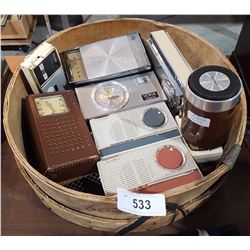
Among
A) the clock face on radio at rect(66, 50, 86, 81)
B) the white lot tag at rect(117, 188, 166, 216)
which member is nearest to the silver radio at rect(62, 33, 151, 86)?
the clock face on radio at rect(66, 50, 86, 81)

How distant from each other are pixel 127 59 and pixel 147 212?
0.45m

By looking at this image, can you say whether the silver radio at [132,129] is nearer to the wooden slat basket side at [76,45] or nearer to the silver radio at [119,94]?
the silver radio at [119,94]

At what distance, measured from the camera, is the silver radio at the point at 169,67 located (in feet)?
2.78

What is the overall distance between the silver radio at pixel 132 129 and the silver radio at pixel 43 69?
0.18 m

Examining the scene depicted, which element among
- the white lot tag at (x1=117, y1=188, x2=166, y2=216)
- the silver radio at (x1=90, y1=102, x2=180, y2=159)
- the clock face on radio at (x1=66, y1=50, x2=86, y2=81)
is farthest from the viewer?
the clock face on radio at (x1=66, y1=50, x2=86, y2=81)

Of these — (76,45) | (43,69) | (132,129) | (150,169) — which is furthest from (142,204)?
(76,45)

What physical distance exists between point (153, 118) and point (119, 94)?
0.41 ft

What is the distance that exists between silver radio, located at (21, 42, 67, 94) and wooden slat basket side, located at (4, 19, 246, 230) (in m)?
0.04

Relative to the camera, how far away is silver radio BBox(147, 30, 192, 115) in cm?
85

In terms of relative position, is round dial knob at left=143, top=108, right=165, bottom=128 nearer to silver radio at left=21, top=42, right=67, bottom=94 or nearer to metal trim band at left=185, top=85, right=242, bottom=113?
metal trim band at left=185, top=85, right=242, bottom=113

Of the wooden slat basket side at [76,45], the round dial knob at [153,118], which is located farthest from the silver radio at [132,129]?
the wooden slat basket side at [76,45]

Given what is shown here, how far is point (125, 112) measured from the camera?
85 cm

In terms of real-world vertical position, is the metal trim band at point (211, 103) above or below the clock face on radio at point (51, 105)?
above
